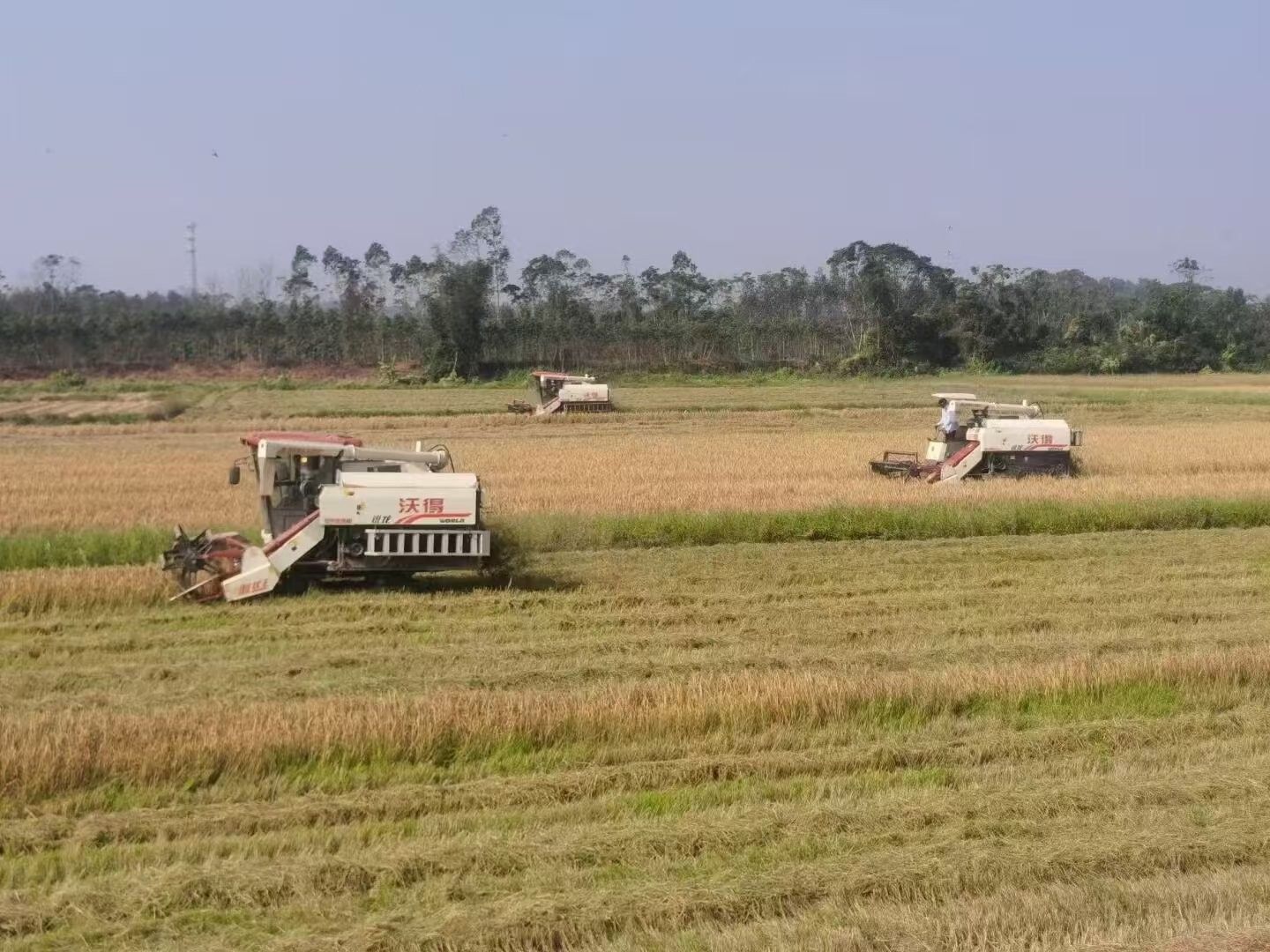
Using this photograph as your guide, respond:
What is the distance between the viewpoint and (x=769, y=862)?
20.6ft

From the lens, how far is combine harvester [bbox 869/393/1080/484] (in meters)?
22.5

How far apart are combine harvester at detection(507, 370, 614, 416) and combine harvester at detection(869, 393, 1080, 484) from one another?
17698mm

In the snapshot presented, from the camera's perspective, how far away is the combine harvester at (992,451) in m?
22.5

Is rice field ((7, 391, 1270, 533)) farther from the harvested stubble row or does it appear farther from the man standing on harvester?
the harvested stubble row

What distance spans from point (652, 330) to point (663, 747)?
65357 millimetres

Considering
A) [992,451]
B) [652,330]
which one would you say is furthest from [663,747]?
[652,330]

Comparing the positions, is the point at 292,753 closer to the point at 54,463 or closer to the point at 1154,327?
the point at 54,463

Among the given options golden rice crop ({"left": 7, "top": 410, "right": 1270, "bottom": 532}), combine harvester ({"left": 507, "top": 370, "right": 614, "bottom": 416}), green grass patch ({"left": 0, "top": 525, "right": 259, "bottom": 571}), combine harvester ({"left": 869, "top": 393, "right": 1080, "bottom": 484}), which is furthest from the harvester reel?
combine harvester ({"left": 507, "top": 370, "right": 614, "bottom": 416})

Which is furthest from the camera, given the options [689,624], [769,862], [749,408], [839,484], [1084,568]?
[749,408]

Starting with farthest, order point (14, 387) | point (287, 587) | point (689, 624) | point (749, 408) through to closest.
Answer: point (14, 387) < point (749, 408) < point (287, 587) < point (689, 624)

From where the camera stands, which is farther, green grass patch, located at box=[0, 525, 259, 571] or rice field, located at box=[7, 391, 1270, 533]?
rice field, located at box=[7, 391, 1270, 533]

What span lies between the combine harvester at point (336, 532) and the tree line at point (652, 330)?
49.3 meters

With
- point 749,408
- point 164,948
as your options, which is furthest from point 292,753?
point 749,408

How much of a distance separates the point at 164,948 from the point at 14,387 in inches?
2222
